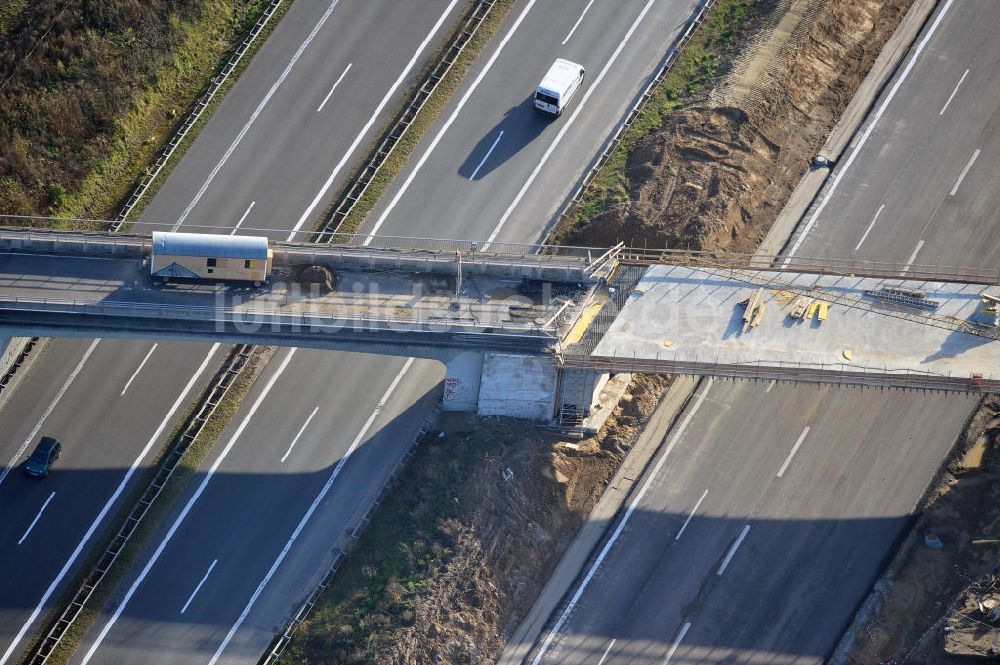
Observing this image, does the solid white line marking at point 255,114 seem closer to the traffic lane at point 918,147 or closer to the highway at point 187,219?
the highway at point 187,219

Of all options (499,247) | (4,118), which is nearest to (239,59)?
(4,118)

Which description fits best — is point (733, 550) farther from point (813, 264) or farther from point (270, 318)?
point (270, 318)

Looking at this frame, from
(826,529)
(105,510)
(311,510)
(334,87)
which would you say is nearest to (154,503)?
(105,510)

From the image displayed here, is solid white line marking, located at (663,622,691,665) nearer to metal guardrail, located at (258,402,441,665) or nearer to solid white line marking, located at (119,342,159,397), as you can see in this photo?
metal guardrail, located at (258,402,441,665)

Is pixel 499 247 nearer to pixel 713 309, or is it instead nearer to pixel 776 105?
pixel 713 309

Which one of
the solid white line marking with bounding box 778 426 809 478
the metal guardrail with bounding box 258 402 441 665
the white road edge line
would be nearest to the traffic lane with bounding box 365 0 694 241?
the white road edge line

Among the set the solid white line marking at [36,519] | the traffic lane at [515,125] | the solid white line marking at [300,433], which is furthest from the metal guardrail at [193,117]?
the solid white line marking at [36,519]
